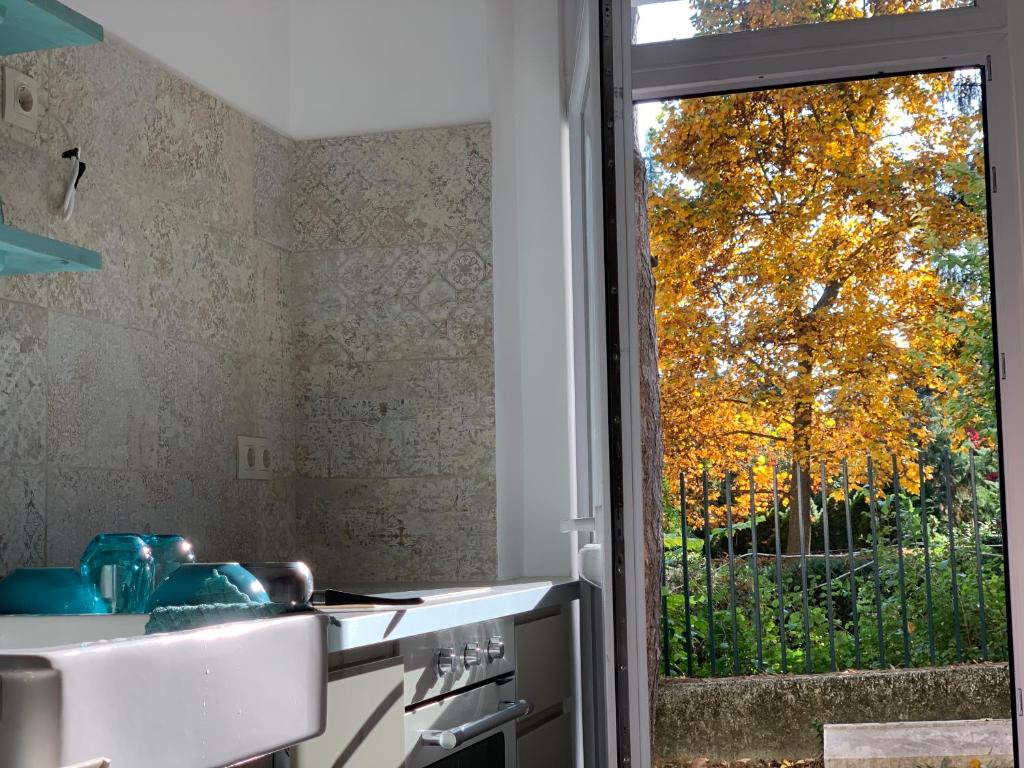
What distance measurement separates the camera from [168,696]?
0.87 metres

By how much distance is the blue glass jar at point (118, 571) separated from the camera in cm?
143

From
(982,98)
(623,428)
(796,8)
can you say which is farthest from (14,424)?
(982,98)

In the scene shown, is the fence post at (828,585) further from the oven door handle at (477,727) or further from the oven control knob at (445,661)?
the oven control knob at (445,661)

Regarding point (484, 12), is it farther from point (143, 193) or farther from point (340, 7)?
point (143, 193)

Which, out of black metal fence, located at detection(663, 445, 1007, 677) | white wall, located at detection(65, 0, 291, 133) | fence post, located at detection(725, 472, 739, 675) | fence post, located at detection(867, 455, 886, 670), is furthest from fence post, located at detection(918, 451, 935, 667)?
white wall, located at detection(65, 0, 291, 133)

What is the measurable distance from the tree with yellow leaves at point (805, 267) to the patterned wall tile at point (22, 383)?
1.53 m

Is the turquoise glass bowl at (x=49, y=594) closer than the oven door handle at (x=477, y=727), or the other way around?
the turquoise glass bowl at (x=49, y=594)

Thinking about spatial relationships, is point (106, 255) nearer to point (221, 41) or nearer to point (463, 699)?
point (221, 41)

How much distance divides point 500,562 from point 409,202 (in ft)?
2.88

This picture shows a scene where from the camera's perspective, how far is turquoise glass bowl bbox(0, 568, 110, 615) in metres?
1.36

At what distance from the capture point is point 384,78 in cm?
275

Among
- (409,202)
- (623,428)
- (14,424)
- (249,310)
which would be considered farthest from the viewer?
(409,202)

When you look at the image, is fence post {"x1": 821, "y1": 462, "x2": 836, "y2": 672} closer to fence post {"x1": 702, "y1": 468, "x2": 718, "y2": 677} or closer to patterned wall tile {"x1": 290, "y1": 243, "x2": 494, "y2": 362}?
fence post {"x1": 702, "y1": 468, "x2": 718, "y2": 677}

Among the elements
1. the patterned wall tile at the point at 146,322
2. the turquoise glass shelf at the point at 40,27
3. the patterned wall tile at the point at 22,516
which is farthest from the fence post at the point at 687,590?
the turquoise glass shelf at the point at 40,27
